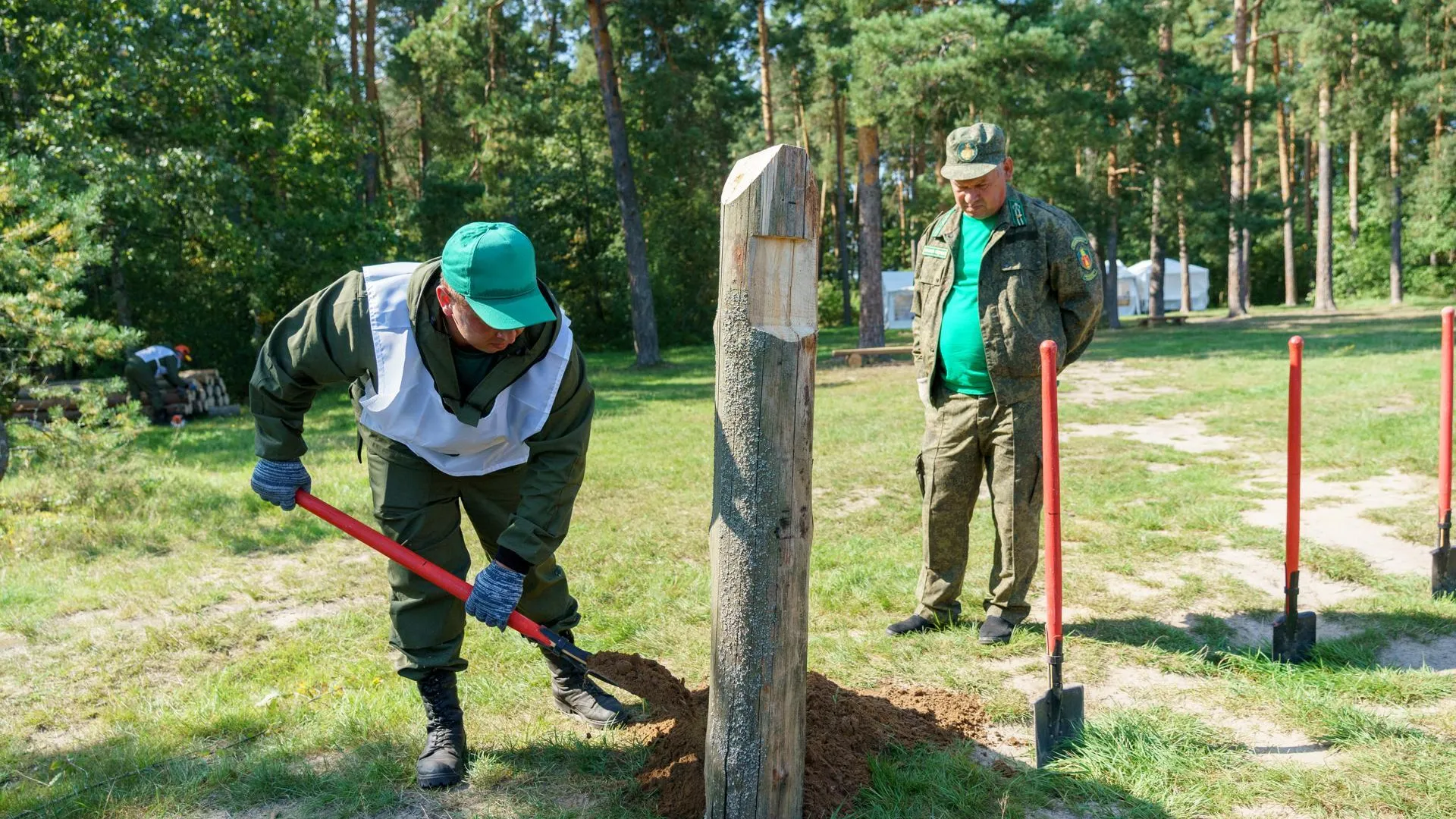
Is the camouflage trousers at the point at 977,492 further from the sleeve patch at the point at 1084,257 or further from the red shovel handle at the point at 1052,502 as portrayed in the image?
the red shovel handle at the point at 1052,502

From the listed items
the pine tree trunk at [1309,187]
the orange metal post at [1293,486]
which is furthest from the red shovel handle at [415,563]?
the pine tree trunk at [1309,187]

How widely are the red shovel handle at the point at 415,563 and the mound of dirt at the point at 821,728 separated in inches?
20.6

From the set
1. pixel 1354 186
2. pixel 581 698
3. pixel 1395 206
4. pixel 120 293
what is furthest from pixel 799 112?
pixel 581 698

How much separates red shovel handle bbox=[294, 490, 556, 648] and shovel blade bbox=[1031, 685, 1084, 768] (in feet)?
5.02

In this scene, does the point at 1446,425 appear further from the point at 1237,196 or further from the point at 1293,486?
the point at 1237,196

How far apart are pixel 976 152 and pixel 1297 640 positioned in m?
2.21

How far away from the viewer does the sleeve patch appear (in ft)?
12.4

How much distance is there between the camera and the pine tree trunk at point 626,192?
16.4 meters

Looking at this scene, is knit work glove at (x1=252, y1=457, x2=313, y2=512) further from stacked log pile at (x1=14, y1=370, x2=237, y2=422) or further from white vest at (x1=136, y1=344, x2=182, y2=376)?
white vest at (x1=136, y1=344, x2=182, y2=376)

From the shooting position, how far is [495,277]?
256cm

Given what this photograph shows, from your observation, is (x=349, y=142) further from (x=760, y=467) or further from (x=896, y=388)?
(x=760, y=467)

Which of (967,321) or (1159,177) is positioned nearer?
(967,321)

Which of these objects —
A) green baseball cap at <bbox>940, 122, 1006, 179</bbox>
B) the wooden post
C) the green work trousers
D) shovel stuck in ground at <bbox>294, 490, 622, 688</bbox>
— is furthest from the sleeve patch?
shovel stuck in ground at <bbox>294, 490, 622, 688</bbox>

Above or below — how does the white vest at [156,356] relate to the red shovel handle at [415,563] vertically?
above
